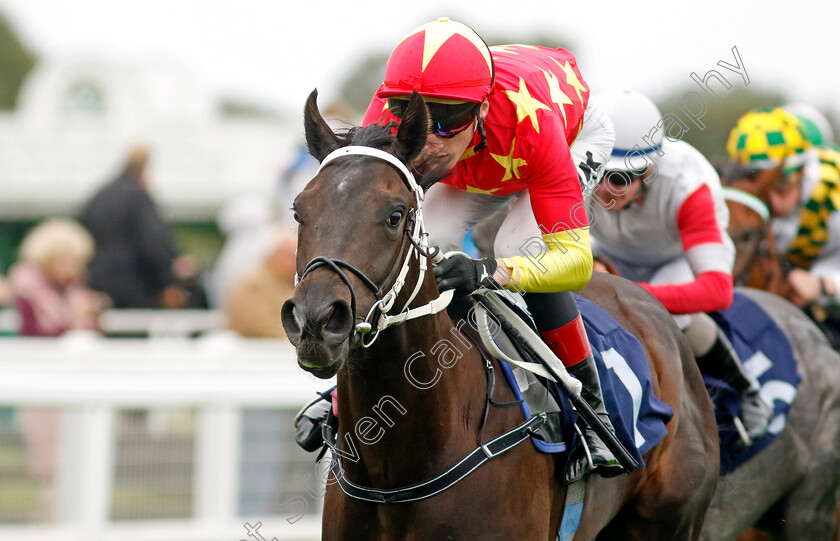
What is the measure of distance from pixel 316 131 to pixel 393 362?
27.2 inches

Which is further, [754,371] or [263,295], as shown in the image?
[263,295]

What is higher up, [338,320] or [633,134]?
[338,320]

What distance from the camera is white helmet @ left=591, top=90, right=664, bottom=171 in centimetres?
500

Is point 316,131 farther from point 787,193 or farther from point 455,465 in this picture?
point 787,193

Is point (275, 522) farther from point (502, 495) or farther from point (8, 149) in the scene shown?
point (8, 149)

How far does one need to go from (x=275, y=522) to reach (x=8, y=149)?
64.2 ft

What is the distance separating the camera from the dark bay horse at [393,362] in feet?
9.25

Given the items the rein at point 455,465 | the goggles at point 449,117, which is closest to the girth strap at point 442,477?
the rein at point 455,465

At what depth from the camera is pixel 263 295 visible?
8.22 metres

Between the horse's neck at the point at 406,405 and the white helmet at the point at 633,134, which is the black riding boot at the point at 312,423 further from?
the white helmet at the point at 633,134

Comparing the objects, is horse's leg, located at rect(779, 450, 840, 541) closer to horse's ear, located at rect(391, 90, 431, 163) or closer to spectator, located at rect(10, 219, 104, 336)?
horse's ear, located at rect(391, 90, 431, 163)

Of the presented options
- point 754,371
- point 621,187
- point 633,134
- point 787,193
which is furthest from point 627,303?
point 787,193

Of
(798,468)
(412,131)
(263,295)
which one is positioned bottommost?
(263,295)

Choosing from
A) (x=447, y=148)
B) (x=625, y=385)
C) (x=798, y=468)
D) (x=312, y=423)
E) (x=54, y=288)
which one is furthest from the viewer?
(x=54, y=288)
